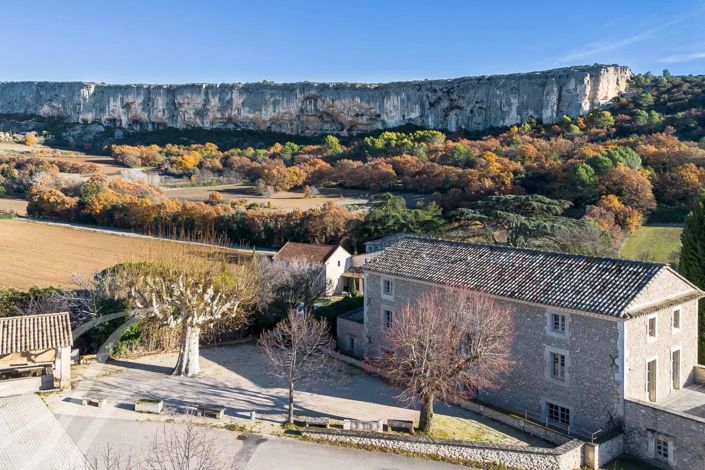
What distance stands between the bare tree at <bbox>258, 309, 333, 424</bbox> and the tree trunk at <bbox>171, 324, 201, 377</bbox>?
2822mm

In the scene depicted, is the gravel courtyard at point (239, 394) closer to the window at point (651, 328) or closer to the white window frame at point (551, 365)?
the white window frame at point (551, 365)

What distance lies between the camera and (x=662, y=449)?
17.0 metres

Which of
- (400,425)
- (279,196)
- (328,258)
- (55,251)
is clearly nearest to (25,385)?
(400,425)

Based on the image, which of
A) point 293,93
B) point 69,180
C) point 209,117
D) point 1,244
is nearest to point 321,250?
point 1,244

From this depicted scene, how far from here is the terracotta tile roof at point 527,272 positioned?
723 inches

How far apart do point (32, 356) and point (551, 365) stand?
19454 mm

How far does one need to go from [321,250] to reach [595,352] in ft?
79.1

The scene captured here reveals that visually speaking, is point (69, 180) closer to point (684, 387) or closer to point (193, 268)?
point (193, 268)

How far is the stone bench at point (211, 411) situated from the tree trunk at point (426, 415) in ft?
22.0

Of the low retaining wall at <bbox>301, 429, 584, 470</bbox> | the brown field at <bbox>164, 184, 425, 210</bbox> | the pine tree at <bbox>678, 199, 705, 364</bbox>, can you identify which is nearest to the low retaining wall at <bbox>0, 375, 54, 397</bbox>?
the low retaining wall at <bbox>301, 429, 584, 470</bbox>

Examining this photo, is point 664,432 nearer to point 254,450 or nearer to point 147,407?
point 254,450

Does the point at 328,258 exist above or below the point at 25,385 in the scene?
above

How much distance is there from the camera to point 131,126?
127m

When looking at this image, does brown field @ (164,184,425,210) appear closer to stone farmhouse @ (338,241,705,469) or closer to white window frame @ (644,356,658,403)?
stone farmhouse @ (338,241,705,469)
